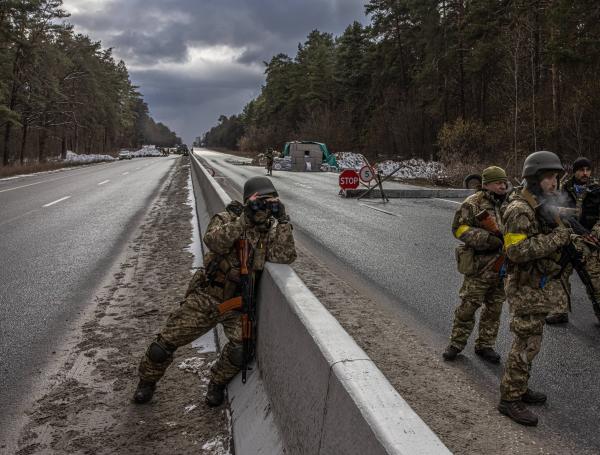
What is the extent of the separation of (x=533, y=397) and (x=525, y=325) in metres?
0.60

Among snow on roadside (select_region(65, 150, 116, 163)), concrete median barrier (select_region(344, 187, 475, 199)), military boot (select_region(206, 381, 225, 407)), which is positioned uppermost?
snow on roadside (select_region(65, 150, 116, 163))

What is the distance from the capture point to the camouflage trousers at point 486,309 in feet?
14.5

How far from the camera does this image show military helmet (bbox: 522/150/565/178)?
3.27m

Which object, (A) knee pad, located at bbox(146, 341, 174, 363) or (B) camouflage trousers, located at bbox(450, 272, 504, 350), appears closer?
(A) knee pad, located at bbox(146, 341, 174, 363)

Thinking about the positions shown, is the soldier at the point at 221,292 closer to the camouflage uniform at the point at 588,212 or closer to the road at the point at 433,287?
the road at the point at 433,287

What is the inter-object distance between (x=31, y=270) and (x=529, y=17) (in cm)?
3022

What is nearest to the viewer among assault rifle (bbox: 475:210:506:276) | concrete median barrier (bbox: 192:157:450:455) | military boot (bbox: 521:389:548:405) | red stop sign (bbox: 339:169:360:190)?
concrete median barrier (bbox: 192:157:450:455)

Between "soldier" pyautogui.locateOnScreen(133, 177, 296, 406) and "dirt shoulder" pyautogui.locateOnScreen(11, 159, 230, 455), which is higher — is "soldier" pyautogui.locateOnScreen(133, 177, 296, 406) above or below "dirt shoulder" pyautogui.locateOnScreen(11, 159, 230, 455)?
above

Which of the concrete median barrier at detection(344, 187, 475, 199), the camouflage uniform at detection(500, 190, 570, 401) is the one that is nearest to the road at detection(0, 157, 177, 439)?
the camouflage uniform at detection(500, 190, 570, 401)

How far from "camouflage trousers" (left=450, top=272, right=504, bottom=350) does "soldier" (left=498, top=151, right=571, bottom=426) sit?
93 centimetres

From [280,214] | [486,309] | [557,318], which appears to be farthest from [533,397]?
[280,214]

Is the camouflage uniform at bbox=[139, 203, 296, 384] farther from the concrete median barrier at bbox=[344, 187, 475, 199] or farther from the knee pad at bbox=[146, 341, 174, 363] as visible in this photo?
the concrete median barrier at bbox=[344, 187, 475, 199]

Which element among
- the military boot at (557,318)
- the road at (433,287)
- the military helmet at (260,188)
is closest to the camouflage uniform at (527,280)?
the road at (433,287)

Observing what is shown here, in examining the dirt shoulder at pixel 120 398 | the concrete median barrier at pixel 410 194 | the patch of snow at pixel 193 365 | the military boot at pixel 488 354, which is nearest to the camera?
the dirt shoulder at pixel 120 398
